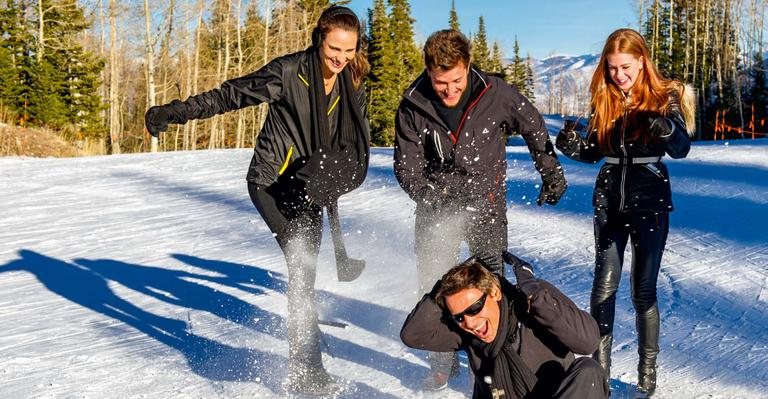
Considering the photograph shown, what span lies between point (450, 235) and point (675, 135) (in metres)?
1.22

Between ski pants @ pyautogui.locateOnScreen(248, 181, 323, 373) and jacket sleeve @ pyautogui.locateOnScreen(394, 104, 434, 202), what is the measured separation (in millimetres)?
526

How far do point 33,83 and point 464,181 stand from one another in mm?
28198

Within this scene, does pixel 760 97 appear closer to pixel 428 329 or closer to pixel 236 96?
pixel 236 96

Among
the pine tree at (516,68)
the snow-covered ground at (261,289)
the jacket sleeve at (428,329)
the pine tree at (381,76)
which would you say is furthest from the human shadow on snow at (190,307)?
the pine tree at (516,68)

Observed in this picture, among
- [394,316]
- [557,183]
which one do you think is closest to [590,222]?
[394,316]

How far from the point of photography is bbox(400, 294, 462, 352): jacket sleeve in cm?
249

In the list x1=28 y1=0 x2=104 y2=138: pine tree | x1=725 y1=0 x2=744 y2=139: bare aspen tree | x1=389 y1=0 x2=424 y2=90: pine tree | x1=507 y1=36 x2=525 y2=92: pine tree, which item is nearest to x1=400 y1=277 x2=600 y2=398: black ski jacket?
x1=28 y1=0 x2=104 y2=138: pine tree

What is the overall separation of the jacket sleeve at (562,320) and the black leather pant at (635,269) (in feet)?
3.04

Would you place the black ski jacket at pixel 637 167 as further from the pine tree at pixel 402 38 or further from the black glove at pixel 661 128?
the pine tree at pixel 402 38

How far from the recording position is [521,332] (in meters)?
2.38

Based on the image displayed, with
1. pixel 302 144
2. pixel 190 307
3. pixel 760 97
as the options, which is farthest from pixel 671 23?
pixel 302 144

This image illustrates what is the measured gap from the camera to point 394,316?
15.4 ft

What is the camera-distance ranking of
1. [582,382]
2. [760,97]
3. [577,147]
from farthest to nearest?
[760,97] < [577,147] < [582,382]

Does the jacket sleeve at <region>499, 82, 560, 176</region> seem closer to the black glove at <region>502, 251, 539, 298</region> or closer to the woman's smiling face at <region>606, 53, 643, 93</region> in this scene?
the woman's smiling face at <region>606, 53, 643, 93</region>
